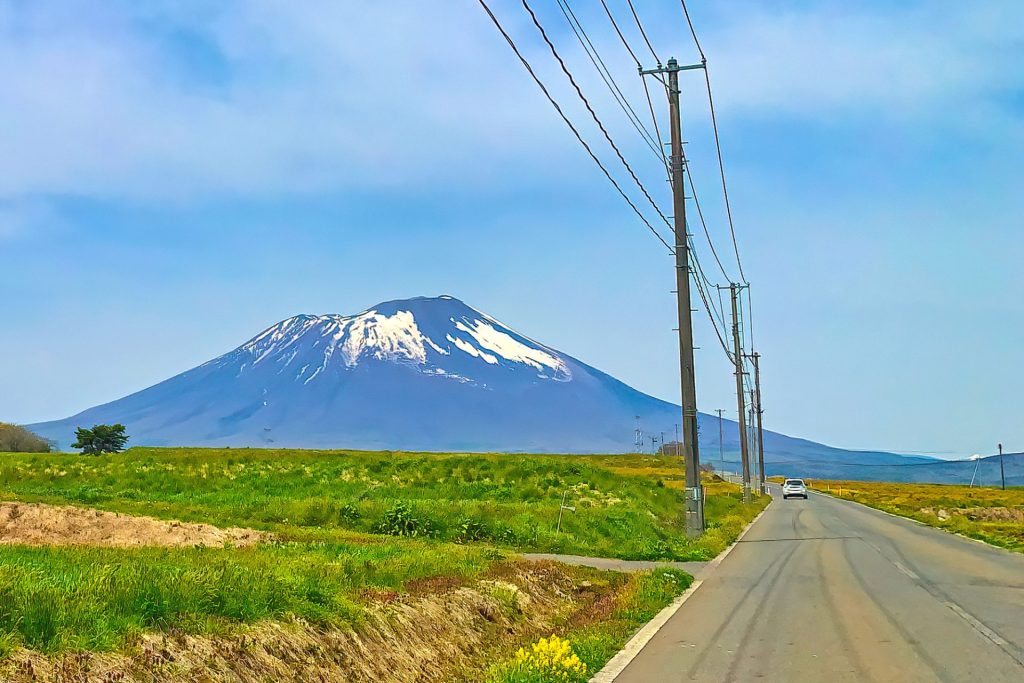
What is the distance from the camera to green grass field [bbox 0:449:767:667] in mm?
8453

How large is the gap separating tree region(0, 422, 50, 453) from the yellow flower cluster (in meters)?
98.1

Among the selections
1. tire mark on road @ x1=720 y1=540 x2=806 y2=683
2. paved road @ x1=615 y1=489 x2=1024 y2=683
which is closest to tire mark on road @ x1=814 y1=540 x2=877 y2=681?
paved road @ x1=615 y1=489 x2=1024 y2=683

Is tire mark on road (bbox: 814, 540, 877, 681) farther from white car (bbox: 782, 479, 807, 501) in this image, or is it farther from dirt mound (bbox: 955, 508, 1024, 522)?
white car (bbox: 782, 479, 807, 501)

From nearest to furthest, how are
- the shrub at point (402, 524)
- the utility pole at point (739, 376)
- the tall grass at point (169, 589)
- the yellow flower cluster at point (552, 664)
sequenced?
the tall grass at point (169, 589) → the yellow flower cluster at point (552, 664) → the shrub at point (402, 524) → the utility pole at point (739, 376)

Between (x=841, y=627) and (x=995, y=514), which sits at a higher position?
(x=995, y=514)

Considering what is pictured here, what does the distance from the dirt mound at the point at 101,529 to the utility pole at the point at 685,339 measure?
1305cm

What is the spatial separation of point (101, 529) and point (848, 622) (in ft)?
55.8

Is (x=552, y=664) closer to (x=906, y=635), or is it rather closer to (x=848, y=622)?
(x=906, y=635)

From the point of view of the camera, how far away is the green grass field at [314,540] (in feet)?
27.7

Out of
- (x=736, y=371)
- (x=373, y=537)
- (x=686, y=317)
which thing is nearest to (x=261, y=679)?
(x=373, y=537)

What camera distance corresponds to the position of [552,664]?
30.5 feet

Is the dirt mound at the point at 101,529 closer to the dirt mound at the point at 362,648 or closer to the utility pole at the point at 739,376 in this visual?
the dirt mound at the point at 362,648

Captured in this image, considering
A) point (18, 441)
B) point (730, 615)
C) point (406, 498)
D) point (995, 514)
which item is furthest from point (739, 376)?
point (18, 441)

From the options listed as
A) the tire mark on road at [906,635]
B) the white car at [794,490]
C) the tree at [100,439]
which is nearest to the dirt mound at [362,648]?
the tire mark on road at [906,635]
